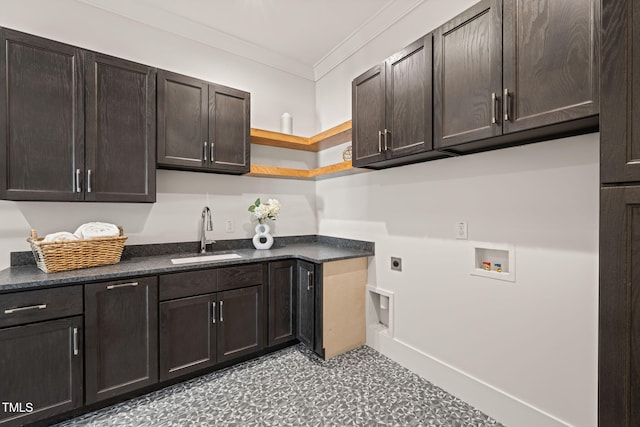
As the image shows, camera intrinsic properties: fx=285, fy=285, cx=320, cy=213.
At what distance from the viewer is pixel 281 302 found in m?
2.54

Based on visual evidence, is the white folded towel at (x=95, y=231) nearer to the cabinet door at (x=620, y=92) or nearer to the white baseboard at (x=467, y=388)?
the white baseboard at (x=467, y=388)

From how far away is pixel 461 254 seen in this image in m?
1.95

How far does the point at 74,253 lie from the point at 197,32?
2.19m

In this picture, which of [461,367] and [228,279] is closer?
[461,367]

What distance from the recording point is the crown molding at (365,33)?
7.74 feet

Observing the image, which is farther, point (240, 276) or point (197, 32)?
point (197, 32)

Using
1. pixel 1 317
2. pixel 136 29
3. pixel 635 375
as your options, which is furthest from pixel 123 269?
pixel 635 375

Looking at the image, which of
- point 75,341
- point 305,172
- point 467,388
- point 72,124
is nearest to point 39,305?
point 75,341

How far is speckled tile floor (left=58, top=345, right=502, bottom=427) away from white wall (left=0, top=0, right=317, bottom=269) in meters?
1.25

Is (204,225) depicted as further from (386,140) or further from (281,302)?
(386,140)

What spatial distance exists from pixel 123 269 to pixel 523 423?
262cm

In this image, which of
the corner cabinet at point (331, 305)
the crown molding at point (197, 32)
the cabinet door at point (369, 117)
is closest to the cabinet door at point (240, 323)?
the corner cabinet at point (331, 305)

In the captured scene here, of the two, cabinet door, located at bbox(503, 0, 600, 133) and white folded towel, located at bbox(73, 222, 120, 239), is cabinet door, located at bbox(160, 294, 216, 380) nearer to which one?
white folded towel, located at bbox(73, 222, 120, 239)

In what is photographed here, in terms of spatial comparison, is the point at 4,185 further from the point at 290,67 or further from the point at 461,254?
the point at 461,254
